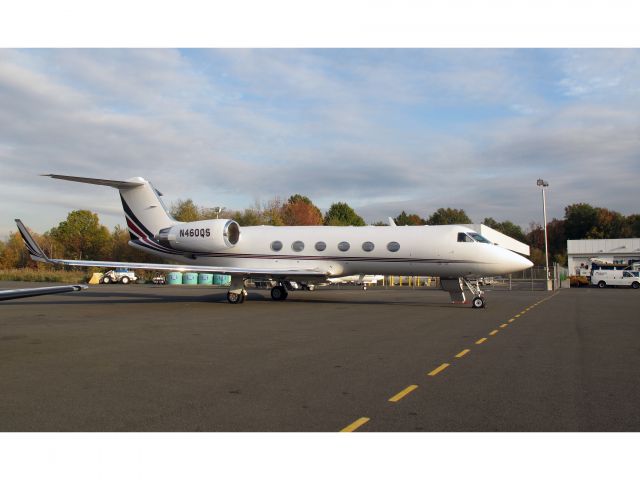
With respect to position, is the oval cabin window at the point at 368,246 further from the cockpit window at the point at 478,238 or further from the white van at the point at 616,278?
the white van at the point at 616,278

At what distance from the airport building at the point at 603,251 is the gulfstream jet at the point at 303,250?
2034 inches

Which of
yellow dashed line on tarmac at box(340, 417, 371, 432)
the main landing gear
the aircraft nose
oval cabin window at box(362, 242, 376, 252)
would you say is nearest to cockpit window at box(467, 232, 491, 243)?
the aircraft nose

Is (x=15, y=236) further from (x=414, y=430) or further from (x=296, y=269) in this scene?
(x=414, y=430)

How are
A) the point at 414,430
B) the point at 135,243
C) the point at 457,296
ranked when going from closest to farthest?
the point at 414,430
the point at 457,296
the point at 135,243

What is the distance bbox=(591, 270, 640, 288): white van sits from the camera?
1671 inches

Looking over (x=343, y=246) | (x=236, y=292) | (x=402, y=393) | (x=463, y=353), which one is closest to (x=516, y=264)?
(x=343, y=246)

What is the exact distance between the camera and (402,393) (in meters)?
6.23

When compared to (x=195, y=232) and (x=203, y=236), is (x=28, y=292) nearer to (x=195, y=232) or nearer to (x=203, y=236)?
(x=203, y=236)

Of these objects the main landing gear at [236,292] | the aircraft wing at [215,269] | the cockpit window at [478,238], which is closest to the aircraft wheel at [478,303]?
the cockpit window at [478,238]

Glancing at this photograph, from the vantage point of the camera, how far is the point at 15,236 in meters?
85.1

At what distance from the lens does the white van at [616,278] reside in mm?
42438

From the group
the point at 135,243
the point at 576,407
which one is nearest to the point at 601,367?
the point at 576,407

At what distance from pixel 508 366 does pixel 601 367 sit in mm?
1418

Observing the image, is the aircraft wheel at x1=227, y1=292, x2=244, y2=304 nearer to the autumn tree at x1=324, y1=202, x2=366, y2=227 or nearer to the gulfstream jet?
the gulfstream jet
